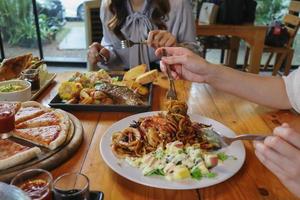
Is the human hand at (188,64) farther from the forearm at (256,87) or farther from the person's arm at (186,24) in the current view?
the person's arm at (186,24)

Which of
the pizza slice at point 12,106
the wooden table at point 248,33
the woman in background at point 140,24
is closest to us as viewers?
the pizza slice at point 12,106

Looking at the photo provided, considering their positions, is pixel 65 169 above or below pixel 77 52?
Answer: above

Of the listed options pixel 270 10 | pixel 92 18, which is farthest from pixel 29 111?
pixel 270 10

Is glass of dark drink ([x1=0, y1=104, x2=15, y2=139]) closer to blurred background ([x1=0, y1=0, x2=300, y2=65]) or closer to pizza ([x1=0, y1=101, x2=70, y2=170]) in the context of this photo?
pizza ([x1=0, y1=101, x2=70, y2=170])

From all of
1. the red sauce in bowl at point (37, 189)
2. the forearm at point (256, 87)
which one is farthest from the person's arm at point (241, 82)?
the red sauce in bowl at point (37, 189)

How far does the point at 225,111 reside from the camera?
139 centimetres

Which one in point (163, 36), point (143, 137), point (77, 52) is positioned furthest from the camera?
point (77, 52)

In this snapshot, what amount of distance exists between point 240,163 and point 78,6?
3.49m

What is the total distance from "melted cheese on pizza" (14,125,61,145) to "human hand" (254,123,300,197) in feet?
2.28

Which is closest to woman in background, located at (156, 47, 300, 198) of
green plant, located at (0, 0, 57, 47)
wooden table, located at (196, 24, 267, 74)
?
wooden table, located at (196, 24, 267, 74)

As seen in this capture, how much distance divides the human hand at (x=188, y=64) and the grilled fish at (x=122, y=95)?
19 centimetres

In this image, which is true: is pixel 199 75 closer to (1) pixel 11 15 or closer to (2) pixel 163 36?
(2) pixel 163 36

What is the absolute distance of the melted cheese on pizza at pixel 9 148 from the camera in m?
0.99

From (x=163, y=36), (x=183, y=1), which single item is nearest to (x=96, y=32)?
(x=183, y=1)
